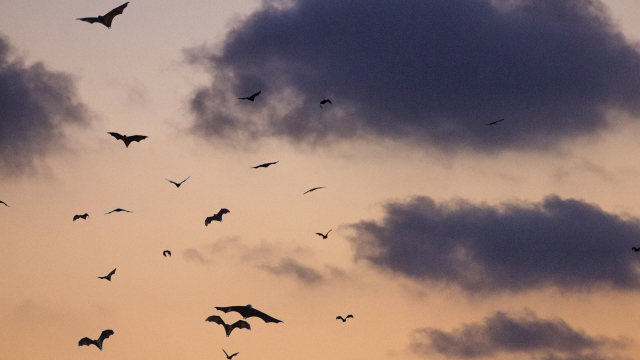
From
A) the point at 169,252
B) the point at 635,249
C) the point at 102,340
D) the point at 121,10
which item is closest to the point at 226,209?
the point at 169,252

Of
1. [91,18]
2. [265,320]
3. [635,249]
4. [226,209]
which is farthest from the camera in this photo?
[635,249]

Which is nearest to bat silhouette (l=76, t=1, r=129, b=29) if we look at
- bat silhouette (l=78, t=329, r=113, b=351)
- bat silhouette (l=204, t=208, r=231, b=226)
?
bat silhouette (l=204, t=208, r=231, b=226)

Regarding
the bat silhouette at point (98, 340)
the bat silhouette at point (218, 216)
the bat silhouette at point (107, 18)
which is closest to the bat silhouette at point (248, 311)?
the bat silhouette at point (98, 340)

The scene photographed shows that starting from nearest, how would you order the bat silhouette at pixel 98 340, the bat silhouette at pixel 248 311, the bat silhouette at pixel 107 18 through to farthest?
the bat silhouette at pixel 107 18, the bat silhouette at pixel 248 311, the bat silhouette at pixel 98 340

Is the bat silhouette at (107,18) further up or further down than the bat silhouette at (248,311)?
further up

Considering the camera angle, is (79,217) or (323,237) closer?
(79,217)

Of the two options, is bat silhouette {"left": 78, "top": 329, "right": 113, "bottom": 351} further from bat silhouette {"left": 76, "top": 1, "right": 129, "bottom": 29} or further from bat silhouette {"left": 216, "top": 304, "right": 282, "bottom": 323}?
bat silhouette {"left": 76, "top": 1, "right": 129, "bottom": 29}

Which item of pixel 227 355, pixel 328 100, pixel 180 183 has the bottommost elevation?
pixel 227 355

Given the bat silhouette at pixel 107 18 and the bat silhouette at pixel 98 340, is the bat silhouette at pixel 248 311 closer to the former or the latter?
the bat silhouette at pixel 98 340

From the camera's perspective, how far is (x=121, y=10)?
4094 cm

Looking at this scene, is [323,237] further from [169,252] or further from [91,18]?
[91,18]

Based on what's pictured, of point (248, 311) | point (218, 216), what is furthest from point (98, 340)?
point (248, 311)

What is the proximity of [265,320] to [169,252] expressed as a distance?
1598 cm

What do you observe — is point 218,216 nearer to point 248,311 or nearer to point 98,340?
point 98,340
